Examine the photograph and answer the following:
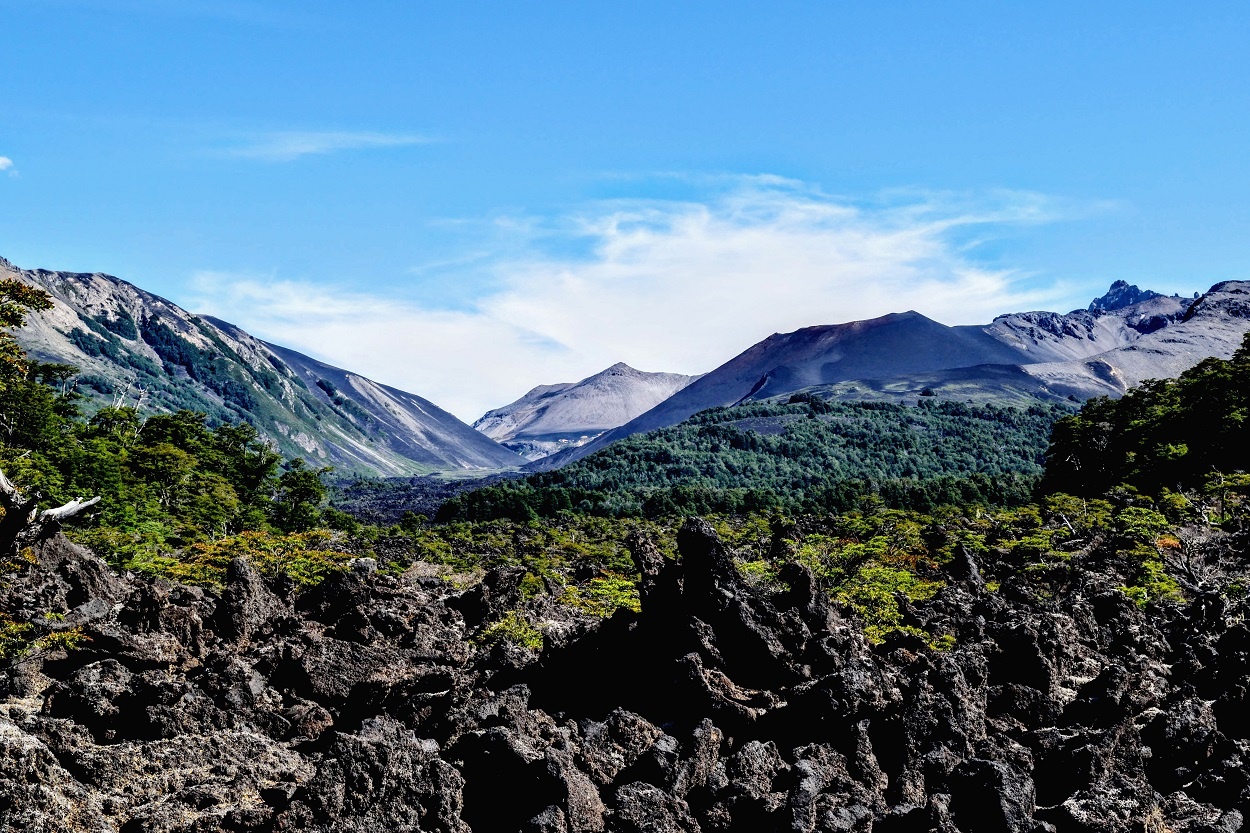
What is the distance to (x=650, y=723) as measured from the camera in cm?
1733

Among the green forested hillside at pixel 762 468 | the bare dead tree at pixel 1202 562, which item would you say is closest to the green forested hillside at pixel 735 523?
the bare dead tree at pixel 1202 562

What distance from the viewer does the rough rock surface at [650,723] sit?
13555 millimetres

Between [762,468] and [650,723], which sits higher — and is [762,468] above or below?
above

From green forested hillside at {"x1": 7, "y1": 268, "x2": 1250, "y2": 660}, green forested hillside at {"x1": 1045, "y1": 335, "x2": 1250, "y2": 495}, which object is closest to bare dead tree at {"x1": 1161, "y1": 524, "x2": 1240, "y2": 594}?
green forested hillside at {"x1": 7, "y1": 268, "x2": 1250, "y2": 660}

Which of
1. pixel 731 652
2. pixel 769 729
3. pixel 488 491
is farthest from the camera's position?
pixel 488 491

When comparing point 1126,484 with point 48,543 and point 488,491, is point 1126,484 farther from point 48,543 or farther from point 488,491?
point 488,491

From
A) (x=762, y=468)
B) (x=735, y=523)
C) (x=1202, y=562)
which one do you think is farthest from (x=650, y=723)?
(x=762, y=468)

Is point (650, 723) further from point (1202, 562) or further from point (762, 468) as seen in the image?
point (762, 468)

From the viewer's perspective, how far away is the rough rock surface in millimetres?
13555

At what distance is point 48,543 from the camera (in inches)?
1224

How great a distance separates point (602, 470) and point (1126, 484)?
128357 mm

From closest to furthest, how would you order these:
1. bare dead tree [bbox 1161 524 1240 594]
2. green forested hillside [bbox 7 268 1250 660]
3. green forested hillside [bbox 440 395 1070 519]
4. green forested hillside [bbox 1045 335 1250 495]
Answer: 1. bare dead tree [bbox 1161 524 1240 594]
2. green forested hillside [bbox 7 268 1250 660]
3. green forested hillside [bbox 1045 335 1250 495]
4. green forested hillside [bbox 440 395 1070 519]

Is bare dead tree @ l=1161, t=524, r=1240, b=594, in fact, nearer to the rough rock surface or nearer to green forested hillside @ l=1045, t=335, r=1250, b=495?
the rough rock surface

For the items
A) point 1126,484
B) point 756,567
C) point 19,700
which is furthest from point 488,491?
point 19,700
